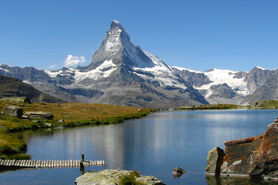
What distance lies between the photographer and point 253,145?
46.4 m

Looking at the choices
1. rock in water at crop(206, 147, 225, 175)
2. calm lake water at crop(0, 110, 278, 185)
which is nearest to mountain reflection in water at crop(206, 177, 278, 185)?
calm lake water at crop(0, 110, 278, 185)

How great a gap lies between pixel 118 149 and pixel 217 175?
31.5 metres

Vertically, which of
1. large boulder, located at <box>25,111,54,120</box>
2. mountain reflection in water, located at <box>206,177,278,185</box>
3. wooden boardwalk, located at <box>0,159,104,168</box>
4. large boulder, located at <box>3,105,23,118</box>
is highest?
large boulder, located at <box>3,105,23,118</box>

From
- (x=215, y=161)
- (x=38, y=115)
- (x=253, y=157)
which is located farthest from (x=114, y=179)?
(x=38, y=115)

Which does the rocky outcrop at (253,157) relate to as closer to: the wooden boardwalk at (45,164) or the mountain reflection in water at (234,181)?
the mountain reflection in water at (234,181)

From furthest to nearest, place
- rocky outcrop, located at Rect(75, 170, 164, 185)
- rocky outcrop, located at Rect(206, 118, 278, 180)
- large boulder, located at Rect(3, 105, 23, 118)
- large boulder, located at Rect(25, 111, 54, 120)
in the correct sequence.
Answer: large boulder, located at Rect(25, 111, 54, 120) → large boulder, located at Rect(3, 105, 23, 118) → rocky outcrop, located at Rect(206, 118, 278, 180) → rocky outcrop, located at Rect(75, 170, 164, 185)

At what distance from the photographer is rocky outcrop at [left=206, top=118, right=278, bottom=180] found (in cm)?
4459

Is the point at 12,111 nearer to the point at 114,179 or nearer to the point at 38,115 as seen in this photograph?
the point at 38,115

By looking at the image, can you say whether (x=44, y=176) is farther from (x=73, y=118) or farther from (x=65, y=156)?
(x=73, y=118)

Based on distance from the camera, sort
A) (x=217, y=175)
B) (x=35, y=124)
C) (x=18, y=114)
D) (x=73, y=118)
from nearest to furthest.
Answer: (x=217, y=175) < (x=35, y=124) < (x=18, y=114) < (x=73, y=118)

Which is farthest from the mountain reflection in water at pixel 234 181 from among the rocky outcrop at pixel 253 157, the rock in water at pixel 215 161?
the rock in water at pixel 215 161

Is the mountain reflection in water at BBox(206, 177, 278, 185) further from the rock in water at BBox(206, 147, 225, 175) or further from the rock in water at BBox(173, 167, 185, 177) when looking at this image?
the rock in water at BBox(173, 167, 185, 177)

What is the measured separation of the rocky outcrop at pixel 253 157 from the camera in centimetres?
4459

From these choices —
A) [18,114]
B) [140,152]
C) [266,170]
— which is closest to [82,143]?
[140,152]
